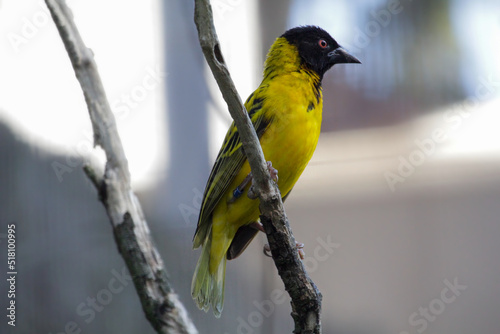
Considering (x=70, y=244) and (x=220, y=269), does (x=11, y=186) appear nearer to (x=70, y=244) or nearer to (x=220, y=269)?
(x=70, y=244)

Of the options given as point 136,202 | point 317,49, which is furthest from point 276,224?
point 317,49

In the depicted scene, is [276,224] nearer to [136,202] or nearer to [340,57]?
[136,202]

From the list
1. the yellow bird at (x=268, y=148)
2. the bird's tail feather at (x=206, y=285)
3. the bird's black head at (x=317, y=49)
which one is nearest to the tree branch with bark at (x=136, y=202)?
the yellow bird at (x=268, y=148)

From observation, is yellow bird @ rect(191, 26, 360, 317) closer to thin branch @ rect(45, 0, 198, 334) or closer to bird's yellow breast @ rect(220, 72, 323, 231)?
bird's yellow breast @ rect(220, 72, 323, 231)

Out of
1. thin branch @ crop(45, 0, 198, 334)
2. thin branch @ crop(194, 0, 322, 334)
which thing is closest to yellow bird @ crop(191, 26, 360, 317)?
thin branch @ crop(194, 0, 322, 334)

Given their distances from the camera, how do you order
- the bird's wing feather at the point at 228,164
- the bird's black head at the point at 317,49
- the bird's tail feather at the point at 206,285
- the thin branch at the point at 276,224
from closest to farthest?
1. the thin branch at the point at 276,224
2. the bird's wing feather at the point at 228,164
3. the bird's tail feather at the point at 206,285
4. the bird's black head at the point at 317,49

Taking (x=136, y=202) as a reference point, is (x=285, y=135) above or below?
above


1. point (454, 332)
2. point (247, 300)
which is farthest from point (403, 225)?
point (247, 300)

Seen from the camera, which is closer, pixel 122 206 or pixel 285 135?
pixel 122 206

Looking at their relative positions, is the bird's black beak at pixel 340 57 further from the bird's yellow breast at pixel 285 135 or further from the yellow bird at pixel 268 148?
the bird's yellow breast at pixel 285 135
